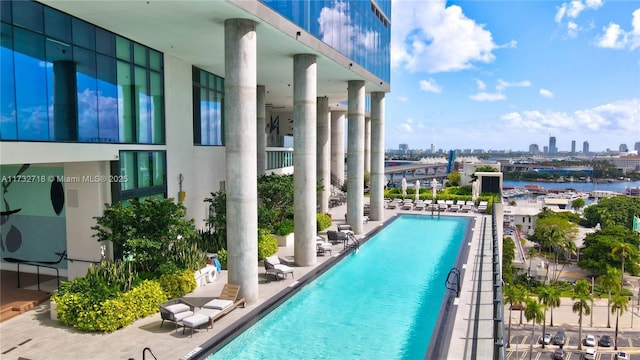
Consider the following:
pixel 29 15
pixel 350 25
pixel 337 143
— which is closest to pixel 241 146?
pixel 29 15

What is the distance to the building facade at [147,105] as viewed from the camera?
37.8 feet

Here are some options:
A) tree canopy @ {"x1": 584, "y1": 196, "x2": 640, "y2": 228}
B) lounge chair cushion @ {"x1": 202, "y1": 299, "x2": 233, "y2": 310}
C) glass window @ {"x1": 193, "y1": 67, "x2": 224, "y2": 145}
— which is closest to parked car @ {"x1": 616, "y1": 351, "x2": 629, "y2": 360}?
glass window @ {"x1": 193, "y1": 67, "x2": 224, "y2": 145}

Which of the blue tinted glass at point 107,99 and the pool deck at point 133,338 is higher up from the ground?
the blue tinted glass at point 107,99

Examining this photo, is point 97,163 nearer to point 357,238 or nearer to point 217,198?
point 217,198

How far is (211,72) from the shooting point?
21.4 meters

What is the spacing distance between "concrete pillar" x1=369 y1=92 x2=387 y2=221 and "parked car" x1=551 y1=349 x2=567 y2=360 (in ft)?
88.6

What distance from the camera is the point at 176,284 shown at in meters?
12.6

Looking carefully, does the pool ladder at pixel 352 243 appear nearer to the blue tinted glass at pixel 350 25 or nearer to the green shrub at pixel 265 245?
the green shrub at pixel 265 245

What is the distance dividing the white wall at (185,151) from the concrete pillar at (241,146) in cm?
676

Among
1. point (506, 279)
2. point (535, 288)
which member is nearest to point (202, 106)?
point (506, 279)

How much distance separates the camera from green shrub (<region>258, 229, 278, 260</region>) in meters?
17.3

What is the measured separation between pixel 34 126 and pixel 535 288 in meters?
62.8

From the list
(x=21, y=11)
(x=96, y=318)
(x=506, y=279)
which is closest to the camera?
(x=96, y=318)

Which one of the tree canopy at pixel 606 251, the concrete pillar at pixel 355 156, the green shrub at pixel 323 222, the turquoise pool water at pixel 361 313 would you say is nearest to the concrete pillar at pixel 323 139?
the green shrub at pixel 323 222
